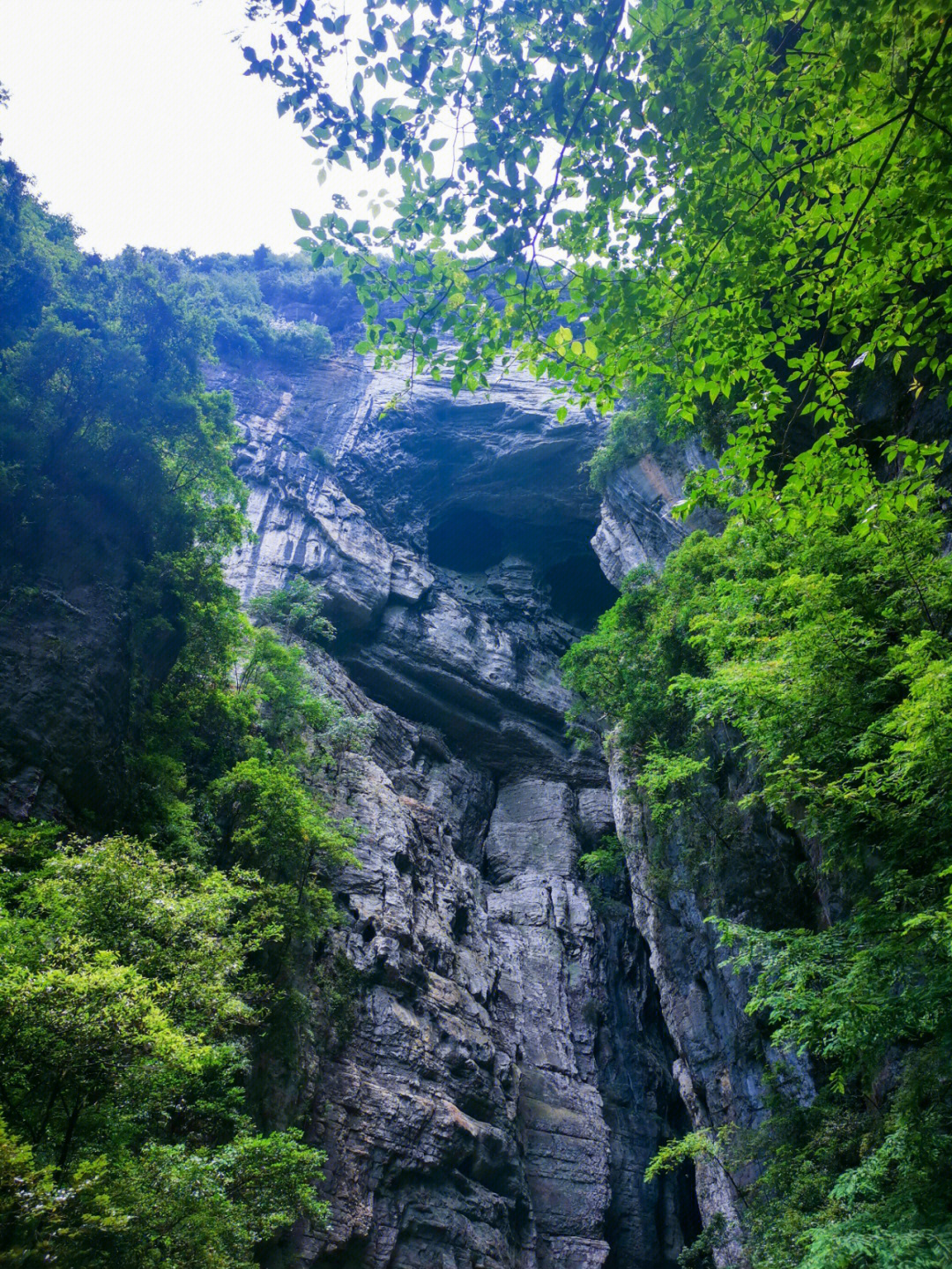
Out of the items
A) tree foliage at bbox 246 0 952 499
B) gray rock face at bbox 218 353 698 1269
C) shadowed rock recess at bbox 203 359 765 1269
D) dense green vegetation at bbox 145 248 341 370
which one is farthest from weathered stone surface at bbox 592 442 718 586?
dense green vegetation at bbox 145 248 341 370

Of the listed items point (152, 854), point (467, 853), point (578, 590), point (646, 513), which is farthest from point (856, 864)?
point (578, 590)

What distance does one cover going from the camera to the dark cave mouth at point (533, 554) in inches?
1203

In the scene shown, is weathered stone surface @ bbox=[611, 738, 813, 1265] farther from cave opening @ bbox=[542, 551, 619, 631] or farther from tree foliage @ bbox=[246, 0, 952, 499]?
cave opening @ bbox=[542, 551, 619, 631]

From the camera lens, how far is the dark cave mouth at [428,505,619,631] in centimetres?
3055

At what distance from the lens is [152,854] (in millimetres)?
7453

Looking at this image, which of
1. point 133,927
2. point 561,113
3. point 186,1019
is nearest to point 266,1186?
point 186,1019

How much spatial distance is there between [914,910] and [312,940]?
368 inches

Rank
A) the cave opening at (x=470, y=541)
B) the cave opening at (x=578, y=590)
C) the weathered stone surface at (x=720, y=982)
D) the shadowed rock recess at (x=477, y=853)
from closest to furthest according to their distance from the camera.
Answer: the weathered stone surface at (x=720, y=982), the shadowed rock recess at (x=477, y=853), the cave opening at (x=578, y=590), the cave opening at (x=470, y=541)

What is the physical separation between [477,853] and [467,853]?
43cm

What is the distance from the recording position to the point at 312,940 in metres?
12.0

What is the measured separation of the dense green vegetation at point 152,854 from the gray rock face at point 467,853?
1.89 metres

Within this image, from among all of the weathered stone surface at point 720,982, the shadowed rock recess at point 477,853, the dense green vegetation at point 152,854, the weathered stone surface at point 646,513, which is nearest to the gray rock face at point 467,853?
the shadowed rock recess at point 477,853

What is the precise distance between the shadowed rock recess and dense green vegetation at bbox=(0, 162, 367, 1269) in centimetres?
201

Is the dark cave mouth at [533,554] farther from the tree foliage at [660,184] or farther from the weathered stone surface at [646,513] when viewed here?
the tree foliage at [660,184]
